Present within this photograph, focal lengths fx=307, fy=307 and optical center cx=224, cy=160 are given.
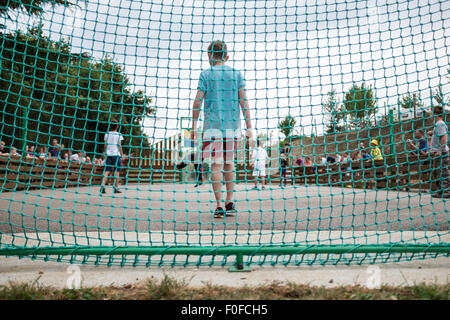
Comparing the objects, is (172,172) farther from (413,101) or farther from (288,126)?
(413,101)

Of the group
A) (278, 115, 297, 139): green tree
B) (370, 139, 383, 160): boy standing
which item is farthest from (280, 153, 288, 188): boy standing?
(370, 139, 383, 160): boy standing

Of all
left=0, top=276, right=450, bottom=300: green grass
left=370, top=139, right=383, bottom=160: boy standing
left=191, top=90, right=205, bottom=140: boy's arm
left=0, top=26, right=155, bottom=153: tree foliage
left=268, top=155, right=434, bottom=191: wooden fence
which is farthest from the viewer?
left=191, top=90, right=205, bottom=140: boy's arm

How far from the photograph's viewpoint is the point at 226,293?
1.37 m

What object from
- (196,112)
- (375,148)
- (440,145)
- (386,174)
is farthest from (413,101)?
(386,174)

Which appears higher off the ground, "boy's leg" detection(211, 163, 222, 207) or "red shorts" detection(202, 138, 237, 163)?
"red shorts" detection(202, 138, 237, 163)

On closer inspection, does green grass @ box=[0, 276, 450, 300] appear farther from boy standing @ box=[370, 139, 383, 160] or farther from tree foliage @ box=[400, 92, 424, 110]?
tree foliage @ box=[400, 92, 424, 110]

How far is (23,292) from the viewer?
1329 millimetres

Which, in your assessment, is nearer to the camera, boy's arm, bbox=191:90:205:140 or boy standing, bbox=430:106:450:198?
boy standing, bbox=430:106:450:198

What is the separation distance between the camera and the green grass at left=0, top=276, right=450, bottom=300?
1303 mm

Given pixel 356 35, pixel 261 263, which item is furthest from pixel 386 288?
pixel 356 35
